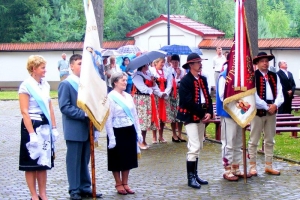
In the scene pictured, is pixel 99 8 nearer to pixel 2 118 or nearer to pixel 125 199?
pixel 2 118

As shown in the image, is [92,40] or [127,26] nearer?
[92,40]

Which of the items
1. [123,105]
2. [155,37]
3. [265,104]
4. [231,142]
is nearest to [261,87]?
[265,104]

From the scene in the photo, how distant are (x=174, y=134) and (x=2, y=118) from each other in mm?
8123

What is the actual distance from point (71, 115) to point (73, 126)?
18cm

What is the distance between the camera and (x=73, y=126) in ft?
30.0

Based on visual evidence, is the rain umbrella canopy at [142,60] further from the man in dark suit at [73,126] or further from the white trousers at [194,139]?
the man in dark suit at [73,126]

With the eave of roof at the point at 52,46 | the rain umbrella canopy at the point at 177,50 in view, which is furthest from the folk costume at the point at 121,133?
the eave of roof at the point at 52,46

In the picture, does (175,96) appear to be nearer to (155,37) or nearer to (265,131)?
(265,131)

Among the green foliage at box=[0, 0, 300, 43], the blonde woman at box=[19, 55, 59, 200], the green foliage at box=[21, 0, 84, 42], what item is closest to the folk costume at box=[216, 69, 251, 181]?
the blonde woman at box=[19, 55, 59, 200]

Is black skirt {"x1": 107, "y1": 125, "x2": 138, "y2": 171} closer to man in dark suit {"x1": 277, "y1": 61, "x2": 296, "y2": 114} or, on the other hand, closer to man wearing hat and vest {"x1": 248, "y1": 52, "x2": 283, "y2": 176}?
man wearing hat and vest {"x1": 248, "y1": 52, "x2": 283, "y2": 176}

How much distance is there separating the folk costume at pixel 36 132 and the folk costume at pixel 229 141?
298 cm

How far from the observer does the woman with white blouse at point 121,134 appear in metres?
9.55

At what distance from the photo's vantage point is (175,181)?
10.5 meters

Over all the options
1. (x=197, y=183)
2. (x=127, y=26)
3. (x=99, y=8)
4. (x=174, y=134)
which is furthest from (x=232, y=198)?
(x=127, y=26)
